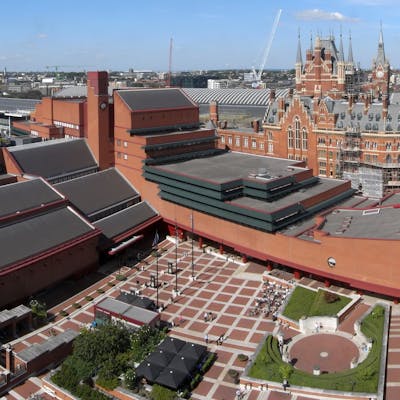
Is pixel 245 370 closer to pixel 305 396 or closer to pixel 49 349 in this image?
pixel 305 396

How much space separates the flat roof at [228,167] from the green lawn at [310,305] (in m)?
23.0

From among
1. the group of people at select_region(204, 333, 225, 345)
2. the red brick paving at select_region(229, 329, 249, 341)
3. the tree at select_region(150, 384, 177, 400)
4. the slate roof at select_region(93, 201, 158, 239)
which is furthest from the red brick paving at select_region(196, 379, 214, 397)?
the slate roof at select_region(93, 201, 158, 239)

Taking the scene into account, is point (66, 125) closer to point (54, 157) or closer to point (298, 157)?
point (54, 157)

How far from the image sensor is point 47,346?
56.3 m

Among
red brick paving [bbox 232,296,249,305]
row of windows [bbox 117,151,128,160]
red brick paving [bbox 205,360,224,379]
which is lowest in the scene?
red brick paving [bbox 205,360,224,379]

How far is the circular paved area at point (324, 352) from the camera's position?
53781 mm

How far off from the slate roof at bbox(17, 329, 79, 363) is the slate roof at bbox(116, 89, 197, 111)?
167 ft

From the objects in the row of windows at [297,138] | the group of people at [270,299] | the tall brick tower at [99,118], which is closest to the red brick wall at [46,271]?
the group of people at [270,299]

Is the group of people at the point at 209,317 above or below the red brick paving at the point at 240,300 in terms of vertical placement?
below

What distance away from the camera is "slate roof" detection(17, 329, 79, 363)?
54.3m

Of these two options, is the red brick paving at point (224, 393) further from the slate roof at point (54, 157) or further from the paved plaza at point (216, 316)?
the slate roof at point (54, 157)

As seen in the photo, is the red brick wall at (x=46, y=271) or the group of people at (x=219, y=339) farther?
the red brick wall at (x=46, y=271)

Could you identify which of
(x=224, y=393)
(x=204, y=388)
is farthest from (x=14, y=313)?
(x=224, y=393)

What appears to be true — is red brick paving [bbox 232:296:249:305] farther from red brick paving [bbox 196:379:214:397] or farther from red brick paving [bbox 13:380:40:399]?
red brick paving [bbox 13:380:40:399]
